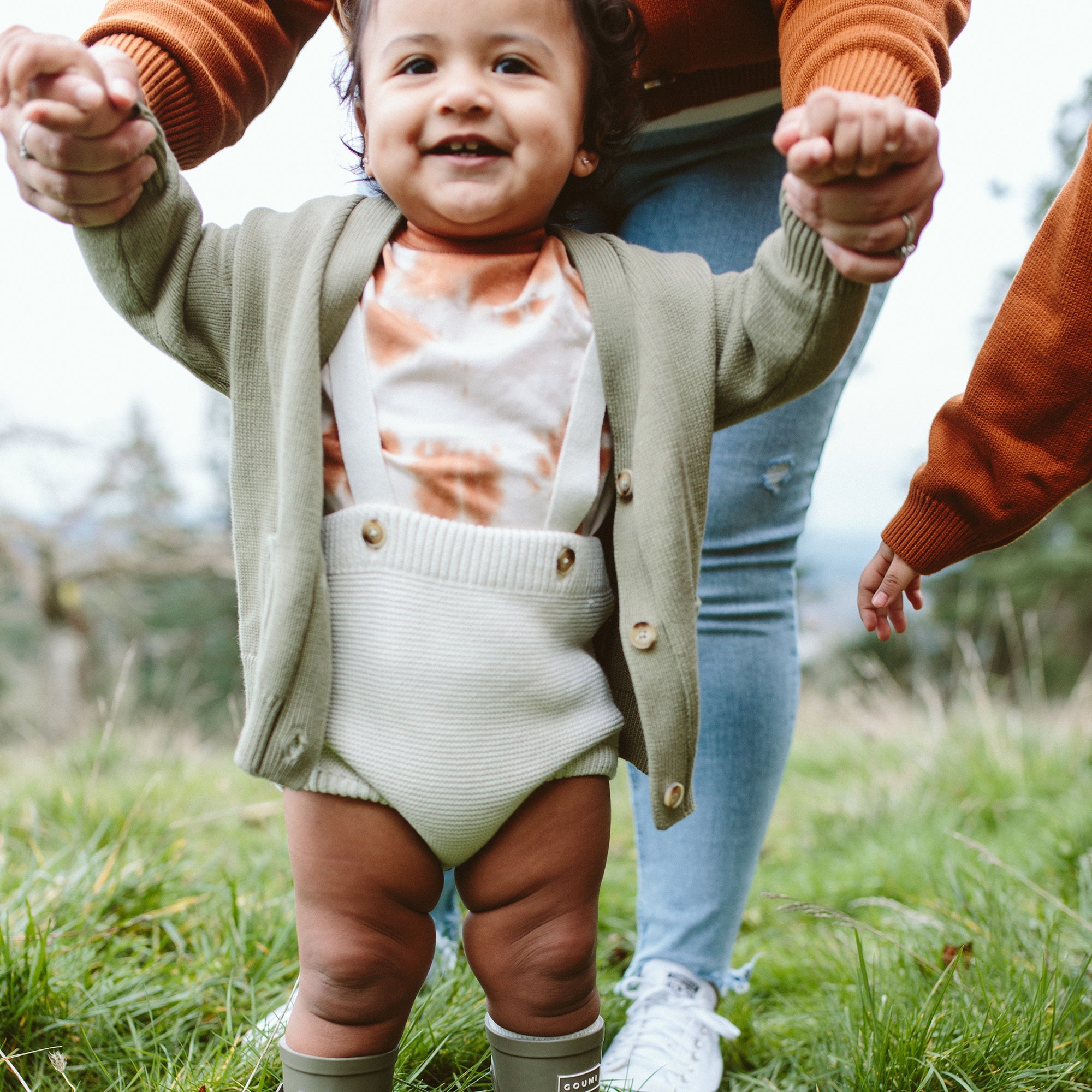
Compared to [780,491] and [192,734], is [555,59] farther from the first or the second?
[192,734]

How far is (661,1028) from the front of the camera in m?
1.60

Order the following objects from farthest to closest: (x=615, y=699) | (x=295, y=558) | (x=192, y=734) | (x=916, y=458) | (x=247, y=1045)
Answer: (x=916, y=458) → (x=192, y=734) → (x=247, y=1045) → (x=615, y=699) → (x=295, y=558)

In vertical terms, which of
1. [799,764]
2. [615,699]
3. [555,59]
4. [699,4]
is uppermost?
[699,4]

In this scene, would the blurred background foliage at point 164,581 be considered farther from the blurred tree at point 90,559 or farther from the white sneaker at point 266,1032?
the white sneaker at point 266,1032

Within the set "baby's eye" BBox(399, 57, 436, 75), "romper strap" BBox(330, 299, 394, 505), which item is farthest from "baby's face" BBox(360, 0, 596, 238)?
"romper strap" BBox(330, 299, 394, 505)

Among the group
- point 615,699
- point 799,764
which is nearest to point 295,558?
point 615,699

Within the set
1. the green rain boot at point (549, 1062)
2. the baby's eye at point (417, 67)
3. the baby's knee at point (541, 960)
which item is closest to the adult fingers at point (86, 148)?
the baby's eye at point (417, 67)

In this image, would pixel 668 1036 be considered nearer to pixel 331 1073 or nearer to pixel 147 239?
pixel 331 1073

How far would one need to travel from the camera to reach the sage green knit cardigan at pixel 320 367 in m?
1.14

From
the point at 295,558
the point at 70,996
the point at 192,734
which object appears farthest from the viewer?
the point at 192,734

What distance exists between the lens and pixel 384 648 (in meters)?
1.17

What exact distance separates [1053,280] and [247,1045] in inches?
61.0

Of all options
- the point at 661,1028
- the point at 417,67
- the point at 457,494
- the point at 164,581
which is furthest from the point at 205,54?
the point at 164,581

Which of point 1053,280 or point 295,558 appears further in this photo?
point 1053,280
